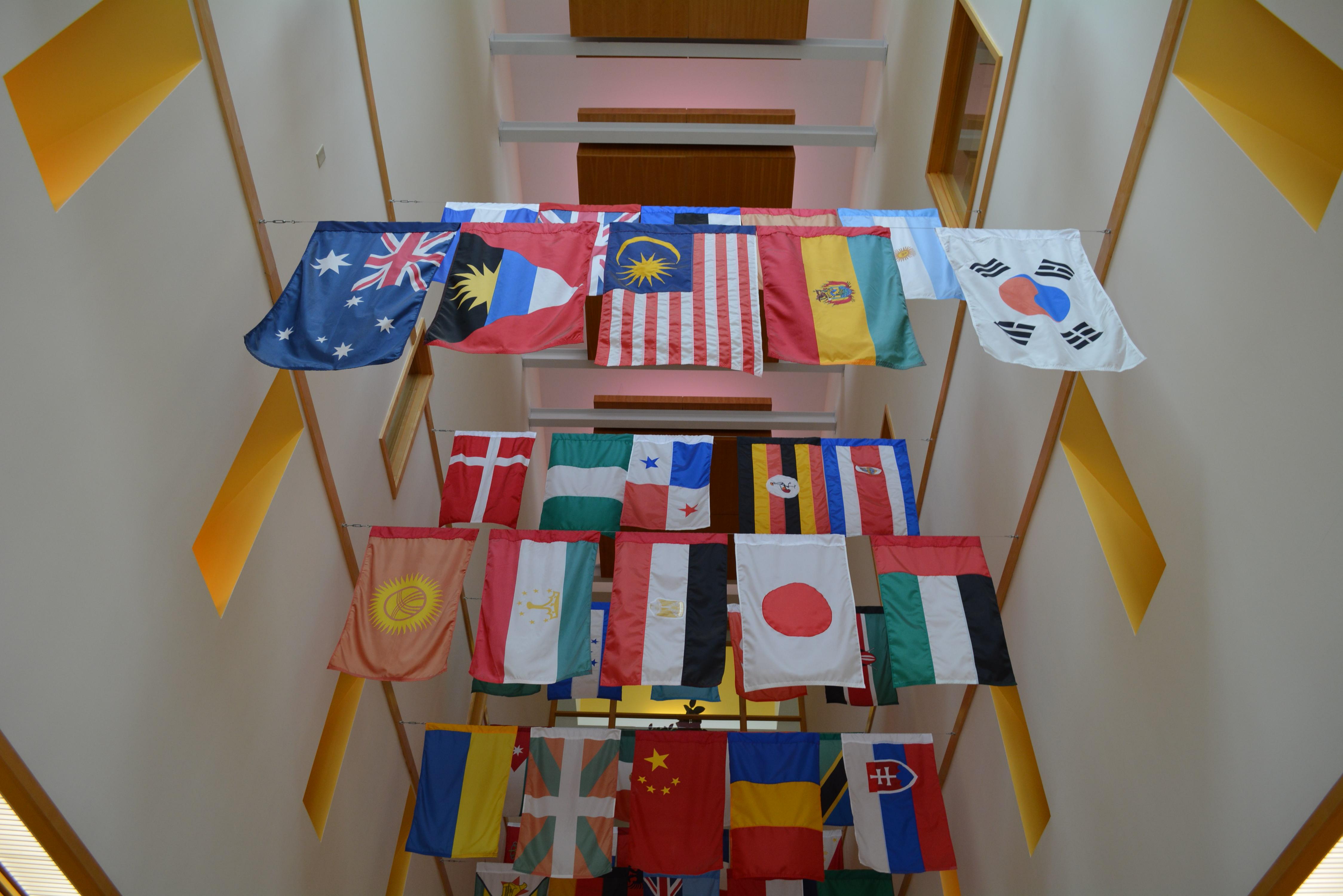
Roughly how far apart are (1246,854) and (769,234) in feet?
14.9

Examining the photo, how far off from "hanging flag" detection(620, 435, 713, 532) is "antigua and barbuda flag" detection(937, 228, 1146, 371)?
294 centimetres

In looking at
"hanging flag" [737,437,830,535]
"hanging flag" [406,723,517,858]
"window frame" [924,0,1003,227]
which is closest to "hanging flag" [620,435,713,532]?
"hanging flag" [737,437,830,535]

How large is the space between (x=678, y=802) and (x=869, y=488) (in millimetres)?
3136

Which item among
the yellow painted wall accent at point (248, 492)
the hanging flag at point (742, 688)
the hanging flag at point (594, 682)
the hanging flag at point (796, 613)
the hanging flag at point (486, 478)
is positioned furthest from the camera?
the hanging flag at point (594, 682)

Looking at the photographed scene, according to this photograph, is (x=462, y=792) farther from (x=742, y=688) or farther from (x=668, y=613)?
(x=742, y=688)

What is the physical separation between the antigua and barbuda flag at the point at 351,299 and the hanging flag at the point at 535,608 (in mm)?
1941

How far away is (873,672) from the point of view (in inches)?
298

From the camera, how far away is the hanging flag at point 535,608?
6.26 m

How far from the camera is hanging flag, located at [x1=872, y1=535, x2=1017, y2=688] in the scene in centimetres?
615

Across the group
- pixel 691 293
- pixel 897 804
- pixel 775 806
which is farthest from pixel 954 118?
pixel 775 806

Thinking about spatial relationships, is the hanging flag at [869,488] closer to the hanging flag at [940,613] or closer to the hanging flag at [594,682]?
the hanging flag at [940,613]

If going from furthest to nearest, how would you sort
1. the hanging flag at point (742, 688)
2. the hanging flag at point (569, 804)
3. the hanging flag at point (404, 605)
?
the hanging flag at point (569, 804) < the hanging flag at point (742, 688) < the hanging flag at point (404, 605)

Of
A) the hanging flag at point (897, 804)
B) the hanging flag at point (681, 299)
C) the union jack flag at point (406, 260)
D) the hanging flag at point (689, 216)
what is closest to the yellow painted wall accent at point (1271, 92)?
the hanging flag at point (681, 299)

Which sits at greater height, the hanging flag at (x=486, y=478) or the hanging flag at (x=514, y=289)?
the hanging flag at (x=514, y=289)
